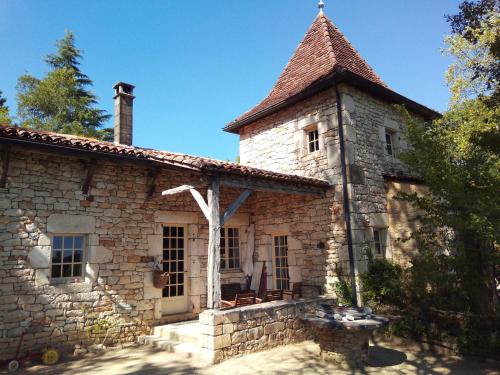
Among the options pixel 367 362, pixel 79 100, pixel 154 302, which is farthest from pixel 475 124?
pixel 79 100

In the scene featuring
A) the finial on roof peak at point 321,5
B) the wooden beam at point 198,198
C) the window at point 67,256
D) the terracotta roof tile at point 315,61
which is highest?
the finial on roof peak at point 321,5

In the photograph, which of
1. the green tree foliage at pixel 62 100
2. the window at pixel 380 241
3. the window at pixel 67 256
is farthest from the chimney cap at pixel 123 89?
the green tree foliage at pixel 62 100

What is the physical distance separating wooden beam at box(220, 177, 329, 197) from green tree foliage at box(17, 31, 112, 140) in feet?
50.0

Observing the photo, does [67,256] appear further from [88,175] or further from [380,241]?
[380,241]

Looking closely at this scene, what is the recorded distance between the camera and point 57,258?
5.86 meters

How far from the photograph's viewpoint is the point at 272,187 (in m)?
6.75

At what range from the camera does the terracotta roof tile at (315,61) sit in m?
9.08

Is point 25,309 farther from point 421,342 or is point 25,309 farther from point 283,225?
point 421,342

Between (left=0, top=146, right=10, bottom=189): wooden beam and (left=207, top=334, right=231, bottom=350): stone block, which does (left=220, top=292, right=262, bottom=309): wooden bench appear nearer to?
(left=207, top=334, right=231, bottom=350): stone block

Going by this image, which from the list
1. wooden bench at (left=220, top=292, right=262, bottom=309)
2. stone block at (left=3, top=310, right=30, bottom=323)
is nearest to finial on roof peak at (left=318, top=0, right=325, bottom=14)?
wooden bench at (left=220, top=292, right=262, bottom=309)

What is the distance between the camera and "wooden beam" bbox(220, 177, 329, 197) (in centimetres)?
601

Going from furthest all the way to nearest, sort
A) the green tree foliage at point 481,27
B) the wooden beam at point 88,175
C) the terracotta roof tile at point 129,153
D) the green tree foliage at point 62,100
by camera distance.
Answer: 1. the green tree foliage at point 62,100
2. the green tree foliage at point 481,27
3. the wooden beam at point 88,175
4. the terracotta roof tile at point 129,153

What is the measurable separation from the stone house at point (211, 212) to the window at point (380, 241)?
1.3 inches

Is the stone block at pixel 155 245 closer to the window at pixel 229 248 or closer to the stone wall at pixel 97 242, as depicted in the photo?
the stone wall at pixel 97 242
